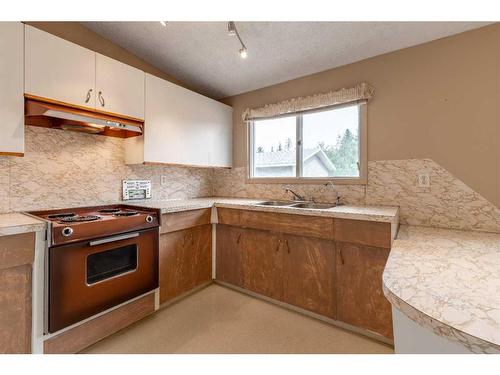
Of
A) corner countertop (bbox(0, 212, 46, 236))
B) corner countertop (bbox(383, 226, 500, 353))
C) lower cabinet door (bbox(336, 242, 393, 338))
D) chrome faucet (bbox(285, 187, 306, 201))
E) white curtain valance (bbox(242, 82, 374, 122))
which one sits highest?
white curtain valance (bbox(242, 82, 374, 122))

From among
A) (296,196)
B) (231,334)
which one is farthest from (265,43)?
(231,334)

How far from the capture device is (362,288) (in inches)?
69.2

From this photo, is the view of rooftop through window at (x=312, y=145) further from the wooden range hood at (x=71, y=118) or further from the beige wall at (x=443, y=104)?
the wooden range hood at (x=71, y=118)

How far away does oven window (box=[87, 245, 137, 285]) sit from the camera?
1604 millimetres

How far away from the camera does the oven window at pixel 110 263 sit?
1604 mm

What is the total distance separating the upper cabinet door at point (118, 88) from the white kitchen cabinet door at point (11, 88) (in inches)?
17.0

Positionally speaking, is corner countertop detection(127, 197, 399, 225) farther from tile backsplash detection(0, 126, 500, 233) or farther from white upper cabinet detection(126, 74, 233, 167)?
white upper cabinet detection(126, 74, 233, 167)

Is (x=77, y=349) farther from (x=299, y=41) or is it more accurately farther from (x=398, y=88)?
(x=398, y=88)

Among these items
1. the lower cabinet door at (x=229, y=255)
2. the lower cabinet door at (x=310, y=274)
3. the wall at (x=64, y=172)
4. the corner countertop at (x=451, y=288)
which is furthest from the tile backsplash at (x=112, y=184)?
the lower cabinet door at (x=229, y=255)

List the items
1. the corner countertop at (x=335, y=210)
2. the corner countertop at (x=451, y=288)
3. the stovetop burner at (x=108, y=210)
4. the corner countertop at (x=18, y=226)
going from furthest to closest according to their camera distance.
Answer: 1. the stovetop burner at (x=108, y=210)
2. the corner countertop at (x=335, y=210)
3. the corner countertop at (x=18, y=226)
4. the corner countertop at (x=451, y=288)

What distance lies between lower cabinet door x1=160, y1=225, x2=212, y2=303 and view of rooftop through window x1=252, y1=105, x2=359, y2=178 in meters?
1.09

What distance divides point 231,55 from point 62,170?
1758 mm

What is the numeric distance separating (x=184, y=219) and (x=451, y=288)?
6.34 feet

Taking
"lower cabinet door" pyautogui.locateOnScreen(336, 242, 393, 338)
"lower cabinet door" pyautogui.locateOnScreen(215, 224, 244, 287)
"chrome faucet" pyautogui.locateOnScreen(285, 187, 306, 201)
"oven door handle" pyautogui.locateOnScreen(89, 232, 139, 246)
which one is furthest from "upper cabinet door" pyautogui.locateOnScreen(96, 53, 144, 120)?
"lower cabinet door" pyautogui.locateOnScreen(336, 242, 393, 338)
